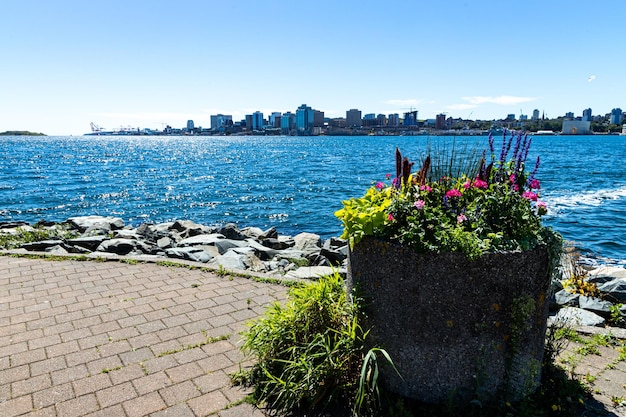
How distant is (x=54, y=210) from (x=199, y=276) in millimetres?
19609

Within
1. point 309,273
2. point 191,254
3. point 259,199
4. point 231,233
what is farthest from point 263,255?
point 259,199

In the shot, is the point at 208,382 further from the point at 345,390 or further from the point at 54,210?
the point at 54,210

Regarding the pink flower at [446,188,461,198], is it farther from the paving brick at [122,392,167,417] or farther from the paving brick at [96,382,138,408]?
the paving brick at [96,382,138,408]

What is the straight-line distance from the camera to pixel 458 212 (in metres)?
3.64

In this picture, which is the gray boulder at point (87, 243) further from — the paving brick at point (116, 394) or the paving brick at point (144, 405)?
the paving brick at point (144, 405)

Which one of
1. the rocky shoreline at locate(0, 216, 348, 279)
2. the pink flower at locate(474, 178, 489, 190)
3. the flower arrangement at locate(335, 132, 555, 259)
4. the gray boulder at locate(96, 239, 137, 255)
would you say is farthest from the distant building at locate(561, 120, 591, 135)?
the pink flower at locate(474, 178, 489, 190)

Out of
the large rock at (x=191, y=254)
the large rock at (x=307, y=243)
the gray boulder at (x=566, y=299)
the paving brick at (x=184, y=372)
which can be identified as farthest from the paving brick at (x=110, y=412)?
the large rock at (x=307, y=243)

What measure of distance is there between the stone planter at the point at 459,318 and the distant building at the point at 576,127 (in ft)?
577

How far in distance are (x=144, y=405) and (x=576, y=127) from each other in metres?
181

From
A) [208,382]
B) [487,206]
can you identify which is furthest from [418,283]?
[208,382]

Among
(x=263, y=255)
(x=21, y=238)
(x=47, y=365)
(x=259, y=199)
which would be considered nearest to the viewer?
(x=47, y=365)

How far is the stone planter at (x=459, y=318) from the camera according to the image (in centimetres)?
321

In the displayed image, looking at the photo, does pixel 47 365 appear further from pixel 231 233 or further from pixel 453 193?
pixel 231 233

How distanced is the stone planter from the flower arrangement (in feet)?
0.32
